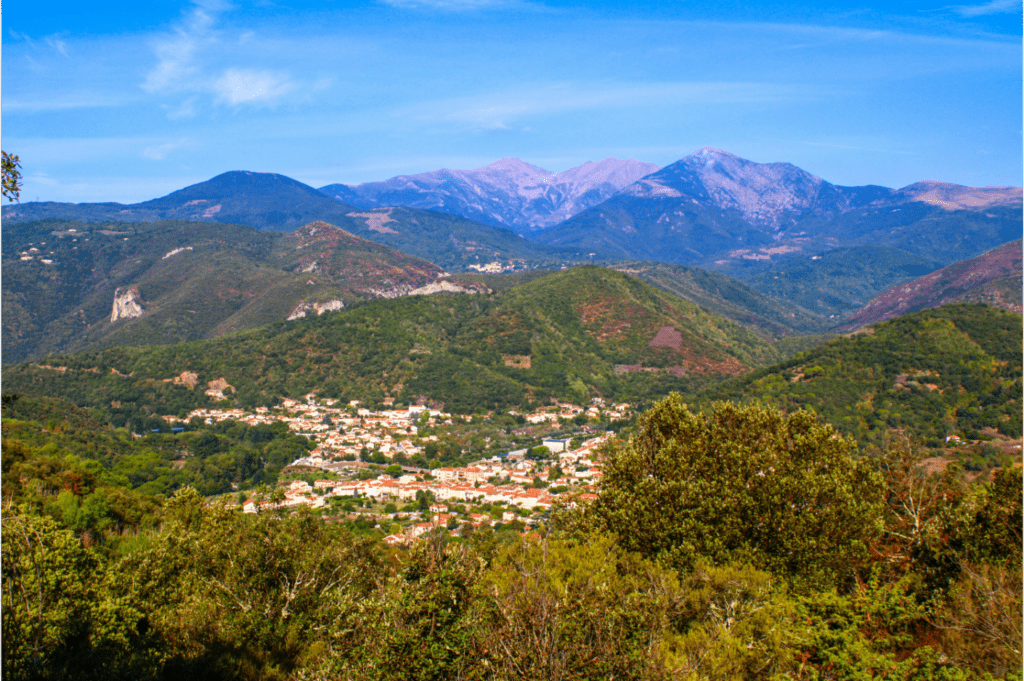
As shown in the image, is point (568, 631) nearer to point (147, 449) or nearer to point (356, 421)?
point (147, 449)

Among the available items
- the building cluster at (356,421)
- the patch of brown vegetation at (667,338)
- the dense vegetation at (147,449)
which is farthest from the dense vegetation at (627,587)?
the patch of brown vegetation at (667,338)

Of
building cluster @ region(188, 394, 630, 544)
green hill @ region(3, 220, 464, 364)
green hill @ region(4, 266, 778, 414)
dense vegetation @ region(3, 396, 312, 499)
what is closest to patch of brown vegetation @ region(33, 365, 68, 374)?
green hill @ region(4, 266, 778, 414)

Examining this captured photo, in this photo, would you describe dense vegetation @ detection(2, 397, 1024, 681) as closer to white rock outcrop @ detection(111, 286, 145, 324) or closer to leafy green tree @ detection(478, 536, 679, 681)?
leafy green tree @ detection(478, 536, 679, 681)

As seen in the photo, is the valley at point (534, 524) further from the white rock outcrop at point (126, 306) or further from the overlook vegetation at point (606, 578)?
the white rock outcrop at point (126, 306)

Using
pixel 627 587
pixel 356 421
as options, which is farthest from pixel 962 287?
pixel 627 587

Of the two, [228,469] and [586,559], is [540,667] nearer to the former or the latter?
[586,559]

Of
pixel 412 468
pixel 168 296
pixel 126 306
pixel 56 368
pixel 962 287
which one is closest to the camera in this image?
pixel 412 468

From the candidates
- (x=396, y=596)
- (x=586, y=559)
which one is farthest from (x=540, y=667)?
(x=586, y=559)
